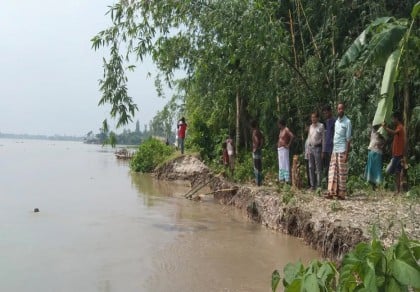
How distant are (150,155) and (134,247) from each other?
1437cm

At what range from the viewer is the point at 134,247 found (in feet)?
22.8

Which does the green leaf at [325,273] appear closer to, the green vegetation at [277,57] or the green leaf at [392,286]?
the green leaf at [392,286]

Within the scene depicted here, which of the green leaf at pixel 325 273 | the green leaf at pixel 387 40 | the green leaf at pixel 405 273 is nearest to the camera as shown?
the green leaf at pixel 405 273

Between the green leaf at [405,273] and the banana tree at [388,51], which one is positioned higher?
the banana tree at [388,51]

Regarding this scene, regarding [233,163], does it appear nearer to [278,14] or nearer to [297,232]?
[278,14]

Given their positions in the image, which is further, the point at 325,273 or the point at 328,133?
the point at 328,133

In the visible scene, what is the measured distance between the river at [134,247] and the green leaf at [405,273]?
2970 mm

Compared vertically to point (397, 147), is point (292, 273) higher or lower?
lower

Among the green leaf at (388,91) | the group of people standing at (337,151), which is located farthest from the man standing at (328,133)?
the green leaf at (388,91)

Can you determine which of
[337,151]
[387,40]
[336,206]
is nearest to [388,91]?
[387,40]

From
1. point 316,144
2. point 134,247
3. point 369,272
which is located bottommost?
point 134,247

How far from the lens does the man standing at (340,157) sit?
320 inches

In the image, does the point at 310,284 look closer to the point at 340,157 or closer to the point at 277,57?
the point at 340,157

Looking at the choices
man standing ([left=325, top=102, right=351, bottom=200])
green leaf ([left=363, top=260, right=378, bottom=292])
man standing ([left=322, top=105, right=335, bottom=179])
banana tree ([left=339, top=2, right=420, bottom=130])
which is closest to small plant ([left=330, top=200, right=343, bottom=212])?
man standing ([left=325, top=102, right=351, bottom=200])
